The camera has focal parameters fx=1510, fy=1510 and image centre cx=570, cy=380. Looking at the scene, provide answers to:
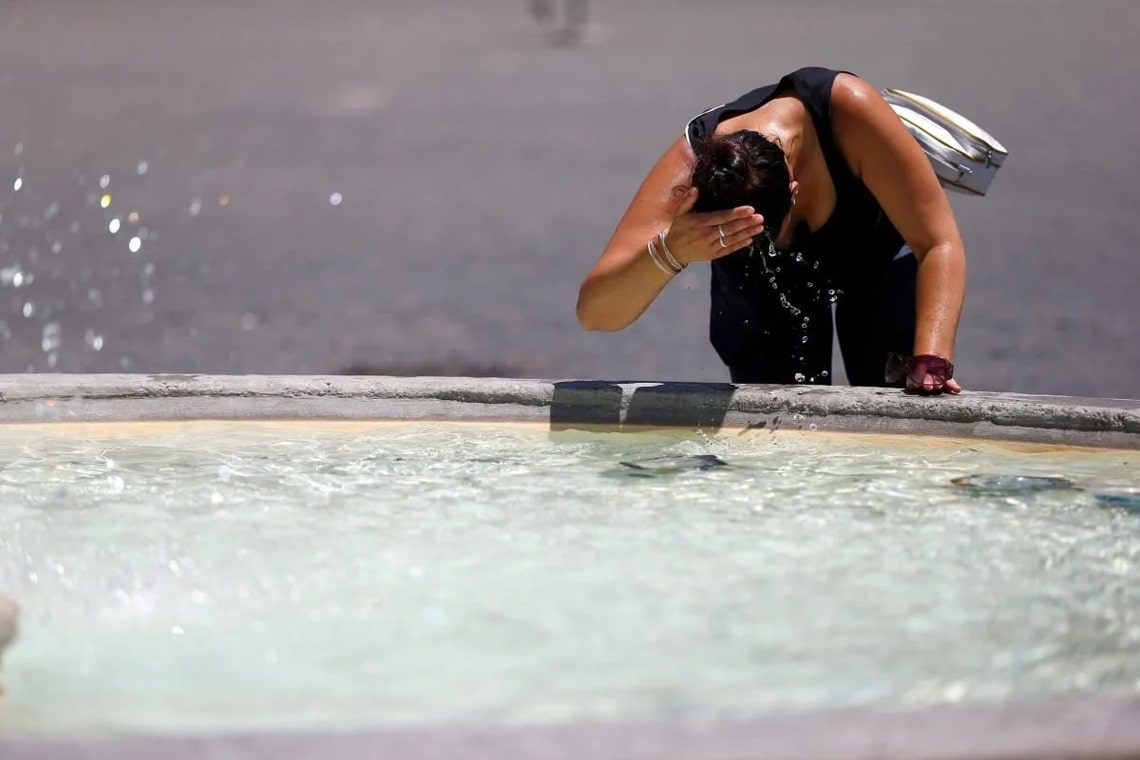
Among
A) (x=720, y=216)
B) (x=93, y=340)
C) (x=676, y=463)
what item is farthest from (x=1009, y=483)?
(x=93, y=340)

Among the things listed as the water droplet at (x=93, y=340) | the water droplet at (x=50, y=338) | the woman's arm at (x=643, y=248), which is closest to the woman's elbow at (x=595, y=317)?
the woman's arm at (x=643, y=248)

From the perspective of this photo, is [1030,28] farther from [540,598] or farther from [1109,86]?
[540,598]

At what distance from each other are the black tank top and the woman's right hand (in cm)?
23

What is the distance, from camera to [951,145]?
11.3ft

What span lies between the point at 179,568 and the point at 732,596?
81 centimetres

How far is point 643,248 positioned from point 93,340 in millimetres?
6407

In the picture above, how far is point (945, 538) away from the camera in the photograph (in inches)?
91.4

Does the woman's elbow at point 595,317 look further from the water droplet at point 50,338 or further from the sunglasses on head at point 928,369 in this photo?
the water droplet at point 50,338

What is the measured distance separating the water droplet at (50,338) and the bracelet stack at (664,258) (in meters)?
6.51

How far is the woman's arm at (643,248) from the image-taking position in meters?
2.93

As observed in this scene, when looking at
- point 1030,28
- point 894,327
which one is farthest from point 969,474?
point 1030,28

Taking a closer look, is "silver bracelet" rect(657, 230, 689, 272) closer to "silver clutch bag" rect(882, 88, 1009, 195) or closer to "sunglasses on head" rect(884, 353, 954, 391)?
"sunglasses on head" rect(884, 353, 954, 391)

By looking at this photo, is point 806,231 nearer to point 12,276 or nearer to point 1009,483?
point 1009,483

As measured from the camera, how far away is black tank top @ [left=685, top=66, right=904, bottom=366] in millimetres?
3094
